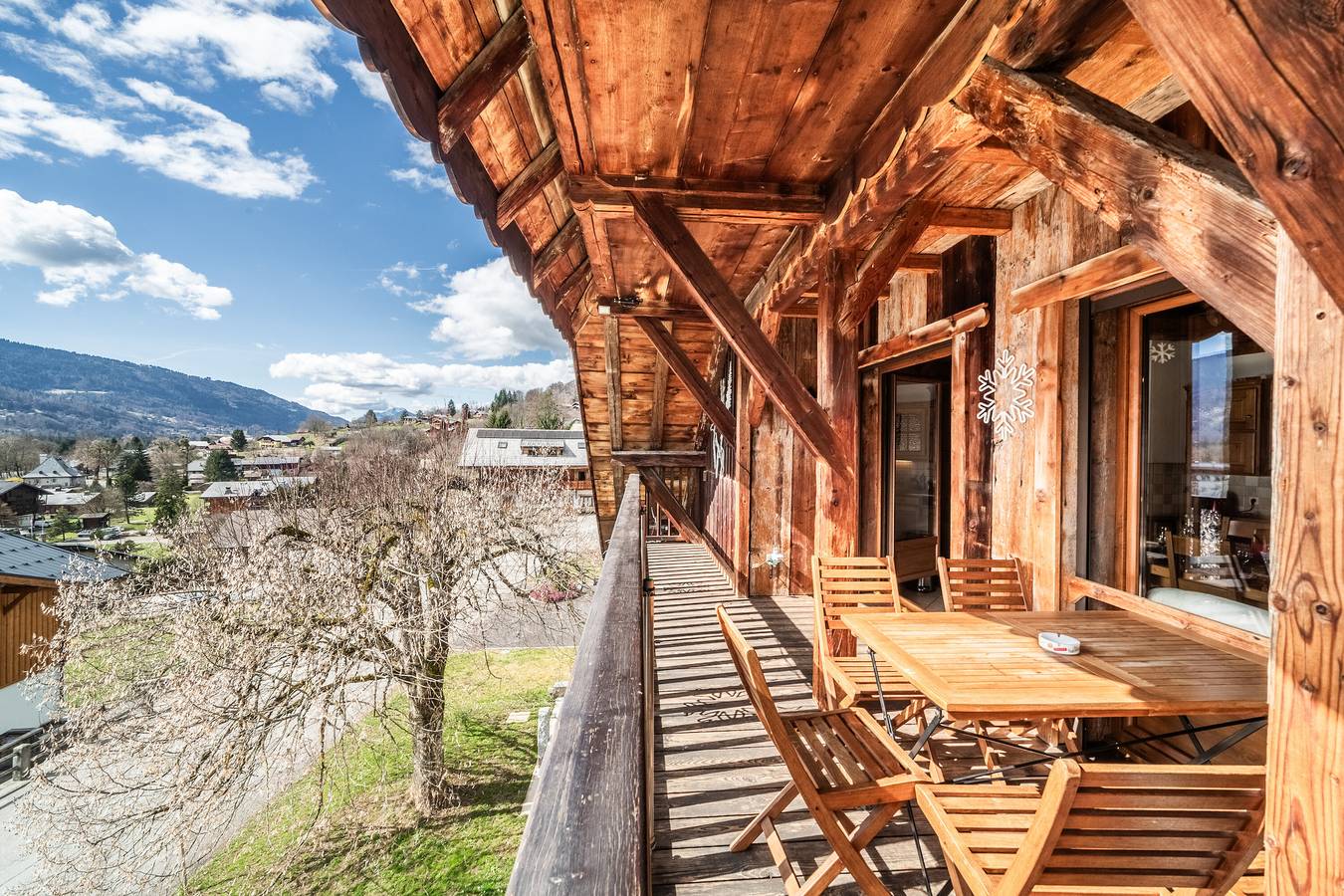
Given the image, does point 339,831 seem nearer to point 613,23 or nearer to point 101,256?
point 613,23

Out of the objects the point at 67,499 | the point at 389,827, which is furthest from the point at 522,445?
the point at 67,499

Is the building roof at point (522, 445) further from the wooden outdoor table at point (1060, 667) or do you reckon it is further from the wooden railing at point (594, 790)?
the wooden railing at point (594, 790)

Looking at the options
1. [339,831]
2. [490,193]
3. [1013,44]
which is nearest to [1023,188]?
[1013,44]

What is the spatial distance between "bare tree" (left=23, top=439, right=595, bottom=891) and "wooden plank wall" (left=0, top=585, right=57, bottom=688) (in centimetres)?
103

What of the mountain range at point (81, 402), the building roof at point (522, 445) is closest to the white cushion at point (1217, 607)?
the building roof at point (522, 445)

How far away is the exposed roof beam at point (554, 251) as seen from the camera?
3959 mm

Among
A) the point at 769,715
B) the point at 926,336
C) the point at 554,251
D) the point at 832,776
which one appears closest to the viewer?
the point at 769,715

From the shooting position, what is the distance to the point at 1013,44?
1.54 m

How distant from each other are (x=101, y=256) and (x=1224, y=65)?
24963 cm

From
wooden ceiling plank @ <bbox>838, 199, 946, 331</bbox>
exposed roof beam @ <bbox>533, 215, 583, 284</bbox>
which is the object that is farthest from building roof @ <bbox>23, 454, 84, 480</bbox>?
wooden ceiling plank @ <bbox>838, 199, 946, 331</bbox>

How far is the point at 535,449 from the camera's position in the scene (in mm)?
33938

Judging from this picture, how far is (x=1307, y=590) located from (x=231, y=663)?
8.79 meters

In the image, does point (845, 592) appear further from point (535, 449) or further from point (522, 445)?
point (522, 445)

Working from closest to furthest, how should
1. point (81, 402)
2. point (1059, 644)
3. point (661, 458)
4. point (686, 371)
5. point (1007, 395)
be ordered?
point (1059, 644) → point (1007, 395) → point (686, 371) → point (661, 458) → point (81, 402)
